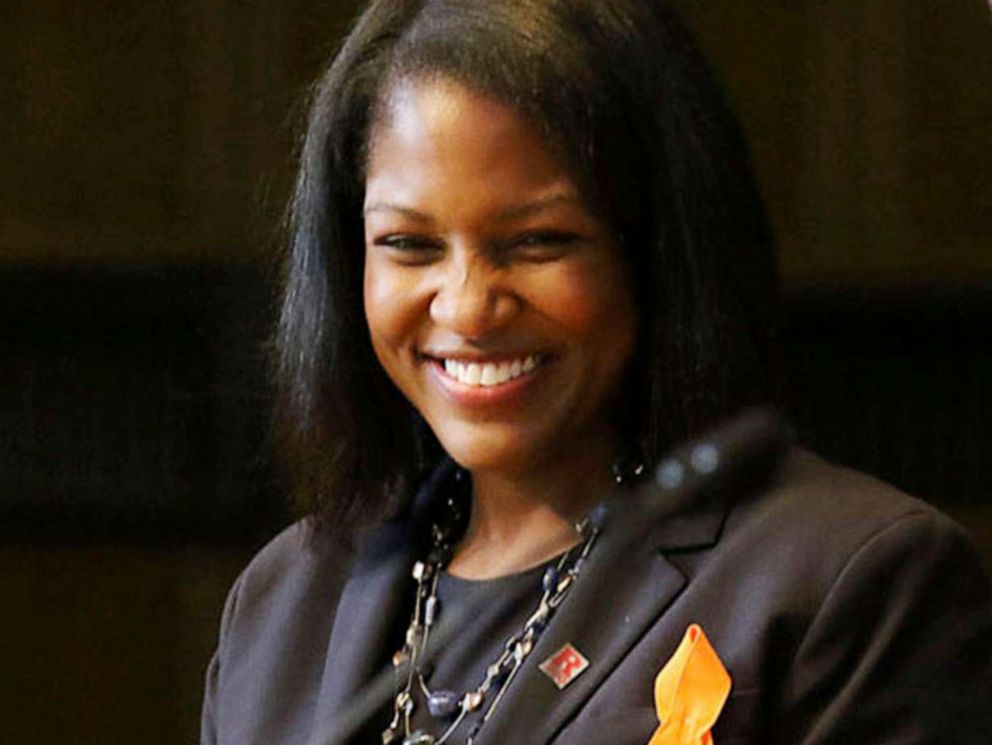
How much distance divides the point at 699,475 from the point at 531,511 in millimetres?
165

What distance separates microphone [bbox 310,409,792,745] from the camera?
1.85 m

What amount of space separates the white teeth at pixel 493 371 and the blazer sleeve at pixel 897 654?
0.93ft

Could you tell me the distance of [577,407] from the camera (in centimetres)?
189

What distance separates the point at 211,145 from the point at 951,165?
2.65ft

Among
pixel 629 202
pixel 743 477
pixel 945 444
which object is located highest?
pixel 629 202

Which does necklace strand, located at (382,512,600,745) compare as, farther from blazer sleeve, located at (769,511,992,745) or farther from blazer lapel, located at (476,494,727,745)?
blazer sleeve, located at (769,511,992,745)

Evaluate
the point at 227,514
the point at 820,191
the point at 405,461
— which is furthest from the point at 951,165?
the point at 227,514

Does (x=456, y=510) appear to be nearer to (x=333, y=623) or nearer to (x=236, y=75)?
(x=333, y=623)

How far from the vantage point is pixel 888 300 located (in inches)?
98.0

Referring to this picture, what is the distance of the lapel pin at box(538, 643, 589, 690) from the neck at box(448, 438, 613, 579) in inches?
4.7

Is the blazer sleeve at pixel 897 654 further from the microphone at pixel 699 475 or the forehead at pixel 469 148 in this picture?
the forehead at pixel 469 148

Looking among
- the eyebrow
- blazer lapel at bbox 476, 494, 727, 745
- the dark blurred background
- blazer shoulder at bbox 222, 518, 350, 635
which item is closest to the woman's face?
the eyebrow

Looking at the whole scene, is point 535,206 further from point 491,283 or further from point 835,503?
point 835,503

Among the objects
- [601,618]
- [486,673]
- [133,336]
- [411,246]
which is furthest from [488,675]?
[133,336]
